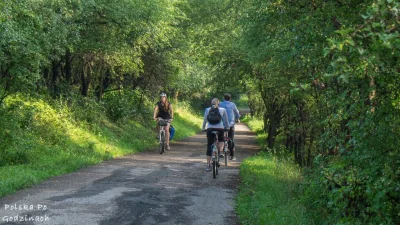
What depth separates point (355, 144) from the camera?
584cm

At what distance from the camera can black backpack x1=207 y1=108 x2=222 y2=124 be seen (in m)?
13.9

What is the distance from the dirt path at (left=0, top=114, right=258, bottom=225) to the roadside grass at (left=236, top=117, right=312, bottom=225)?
10.4 inches

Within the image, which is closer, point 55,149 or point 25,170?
point 25,170

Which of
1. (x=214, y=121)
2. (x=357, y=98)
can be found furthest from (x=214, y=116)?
(x=357, y=98)

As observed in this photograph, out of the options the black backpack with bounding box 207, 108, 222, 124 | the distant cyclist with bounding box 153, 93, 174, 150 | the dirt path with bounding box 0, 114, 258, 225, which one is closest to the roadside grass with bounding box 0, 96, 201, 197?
the dirt path with bounding box 0, 114, 258, 225

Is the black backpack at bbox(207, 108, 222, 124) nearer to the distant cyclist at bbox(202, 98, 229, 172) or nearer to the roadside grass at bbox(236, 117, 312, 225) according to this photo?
the distant cyclist at bbox(202, 98, 229, 172)

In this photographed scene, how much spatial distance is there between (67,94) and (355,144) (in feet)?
61.2

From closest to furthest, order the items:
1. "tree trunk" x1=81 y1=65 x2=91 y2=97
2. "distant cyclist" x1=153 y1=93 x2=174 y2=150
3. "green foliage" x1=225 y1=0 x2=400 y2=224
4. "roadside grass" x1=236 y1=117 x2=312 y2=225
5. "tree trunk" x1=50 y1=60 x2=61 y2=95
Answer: "green foliage" x1=225 y1=0 x2=400 y2=224, "roadside grass" x1=236 y1=117 x2=312 y2=225, "distant cyclist" x1=153 y1=93 x2=174 y2=150, "tree trunk" x1=50 y1=60 x2=61 y2=95, "tree trunk" x1=81 y1=65 x2=91 y2=97

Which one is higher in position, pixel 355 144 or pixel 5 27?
pixel 5 27

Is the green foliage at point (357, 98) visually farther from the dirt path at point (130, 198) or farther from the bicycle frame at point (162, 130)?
the bicycle frame at point (162, 130)

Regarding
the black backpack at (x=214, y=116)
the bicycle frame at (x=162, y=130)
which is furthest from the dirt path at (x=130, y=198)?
the bicycle frame at (x=162, y=130)

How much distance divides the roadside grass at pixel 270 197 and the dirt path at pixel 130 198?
264 millimetres

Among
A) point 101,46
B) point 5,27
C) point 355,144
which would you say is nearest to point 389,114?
point 355,144

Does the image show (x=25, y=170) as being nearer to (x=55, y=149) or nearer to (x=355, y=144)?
(x=55, y=149)
